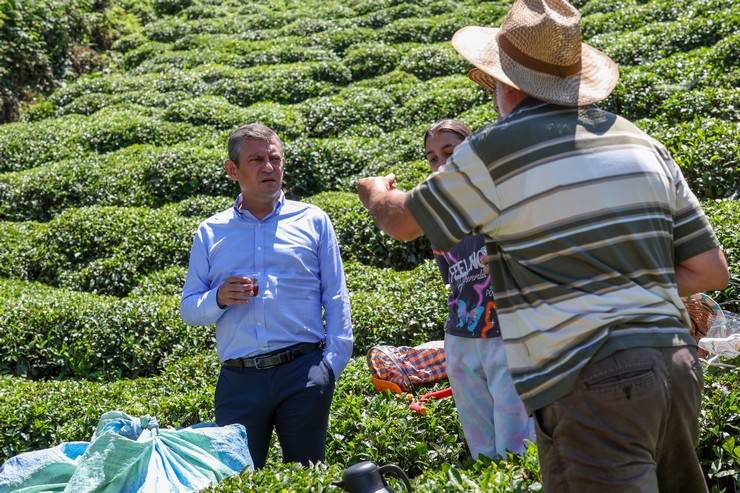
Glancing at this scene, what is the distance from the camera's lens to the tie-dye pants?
3932mm

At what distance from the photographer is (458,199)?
8.29 ft

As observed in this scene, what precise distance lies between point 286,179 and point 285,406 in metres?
7.61

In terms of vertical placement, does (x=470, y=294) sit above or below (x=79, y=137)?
below

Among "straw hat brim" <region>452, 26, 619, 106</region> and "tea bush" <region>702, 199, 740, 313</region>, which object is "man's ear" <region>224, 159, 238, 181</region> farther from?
"tea bush" <region>702, 199, 740, 313</region>

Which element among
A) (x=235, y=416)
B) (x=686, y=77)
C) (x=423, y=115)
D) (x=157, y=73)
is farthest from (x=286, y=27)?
(x=235, y=416)

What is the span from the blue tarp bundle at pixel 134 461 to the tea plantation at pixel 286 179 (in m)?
0.19

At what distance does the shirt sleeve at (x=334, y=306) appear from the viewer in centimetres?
436

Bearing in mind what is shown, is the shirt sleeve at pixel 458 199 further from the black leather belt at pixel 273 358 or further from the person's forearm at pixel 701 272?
the black leather belt at pixel 273 358

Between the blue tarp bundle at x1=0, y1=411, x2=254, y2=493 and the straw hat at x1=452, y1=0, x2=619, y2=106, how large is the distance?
214 cm

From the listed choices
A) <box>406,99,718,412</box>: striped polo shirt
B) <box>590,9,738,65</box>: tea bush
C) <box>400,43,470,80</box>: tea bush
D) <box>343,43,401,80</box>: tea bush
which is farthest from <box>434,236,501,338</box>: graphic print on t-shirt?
<box>343,43,401,80</box>: tea bush

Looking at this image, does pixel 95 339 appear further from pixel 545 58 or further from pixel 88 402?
pixel 545 58

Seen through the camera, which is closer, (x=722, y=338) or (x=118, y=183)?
(x=722, y=338)

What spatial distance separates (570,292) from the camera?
2.45m

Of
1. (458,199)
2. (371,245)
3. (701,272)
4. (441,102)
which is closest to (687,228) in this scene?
(701,272)
